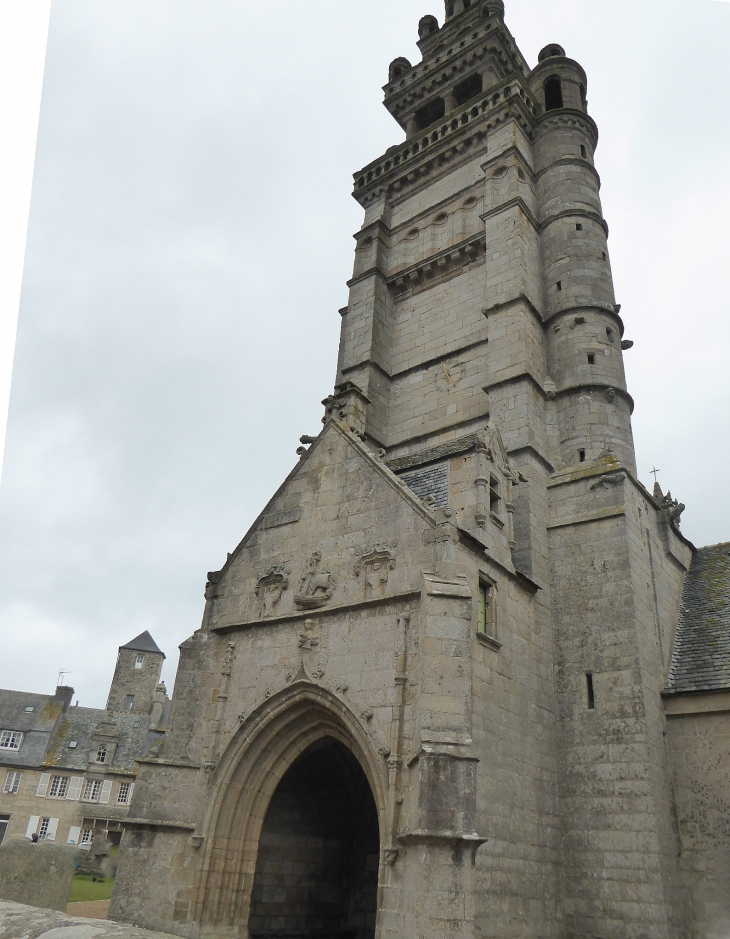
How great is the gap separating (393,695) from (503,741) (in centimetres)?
220

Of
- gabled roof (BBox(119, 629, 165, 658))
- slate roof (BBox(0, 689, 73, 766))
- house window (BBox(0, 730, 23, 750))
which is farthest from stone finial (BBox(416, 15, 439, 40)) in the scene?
gabled roof (BBox(119, 629, 165, 658))

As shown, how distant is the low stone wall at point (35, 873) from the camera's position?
32.9 feet

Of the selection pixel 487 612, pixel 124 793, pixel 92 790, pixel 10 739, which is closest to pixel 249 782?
pixel 487 612

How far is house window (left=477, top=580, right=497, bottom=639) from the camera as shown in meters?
12.0

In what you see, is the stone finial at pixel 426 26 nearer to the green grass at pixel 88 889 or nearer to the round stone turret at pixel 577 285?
the round stone turret at pixel 577 285

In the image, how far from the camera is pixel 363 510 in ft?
42.5

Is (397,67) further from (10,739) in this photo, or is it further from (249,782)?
(10,739)

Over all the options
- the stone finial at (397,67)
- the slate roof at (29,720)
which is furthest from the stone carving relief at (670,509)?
the slate roof at (29,720)

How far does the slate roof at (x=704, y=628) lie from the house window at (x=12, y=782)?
36.6 meters

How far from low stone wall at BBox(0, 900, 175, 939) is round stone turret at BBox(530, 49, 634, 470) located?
14160 millimetres

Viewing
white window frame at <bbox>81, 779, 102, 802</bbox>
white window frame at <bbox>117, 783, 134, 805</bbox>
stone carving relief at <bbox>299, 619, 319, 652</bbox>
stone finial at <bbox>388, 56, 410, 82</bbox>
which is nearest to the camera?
stone carving relief at <bbox>299, 619, 319, 652</bbox>

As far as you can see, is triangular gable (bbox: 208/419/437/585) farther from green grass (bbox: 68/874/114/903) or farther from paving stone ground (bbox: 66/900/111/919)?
green grass (bbox: 68/874/114/903)

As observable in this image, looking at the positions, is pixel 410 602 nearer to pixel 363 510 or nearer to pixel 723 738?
pixel 363 510

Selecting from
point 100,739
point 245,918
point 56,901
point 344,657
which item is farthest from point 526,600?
point 100,739
